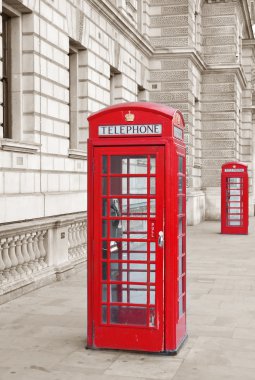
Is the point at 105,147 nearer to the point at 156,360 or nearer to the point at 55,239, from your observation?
the point at 156,360

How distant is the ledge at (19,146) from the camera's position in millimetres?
9328

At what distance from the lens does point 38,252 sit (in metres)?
9.68

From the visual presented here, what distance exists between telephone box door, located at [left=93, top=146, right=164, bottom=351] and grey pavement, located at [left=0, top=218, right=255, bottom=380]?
0.24m

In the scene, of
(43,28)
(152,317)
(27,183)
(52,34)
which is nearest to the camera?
(152,317)

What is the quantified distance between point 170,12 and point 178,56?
151 centimetres

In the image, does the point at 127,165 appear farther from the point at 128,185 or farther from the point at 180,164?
the point at 180,164

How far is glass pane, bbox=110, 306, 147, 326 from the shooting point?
595cm

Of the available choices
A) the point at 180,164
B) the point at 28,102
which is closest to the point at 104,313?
the point at 180,164

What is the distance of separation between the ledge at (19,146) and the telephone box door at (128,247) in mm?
3716

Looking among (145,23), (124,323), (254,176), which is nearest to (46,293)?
(124,323)

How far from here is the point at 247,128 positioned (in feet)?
105

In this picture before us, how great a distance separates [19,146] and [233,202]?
1081 centimetres

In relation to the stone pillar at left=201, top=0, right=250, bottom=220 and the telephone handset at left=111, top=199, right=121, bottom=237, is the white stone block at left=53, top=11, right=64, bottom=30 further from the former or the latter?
the stone pillar at left=201, top=0, right=250, bottom=220

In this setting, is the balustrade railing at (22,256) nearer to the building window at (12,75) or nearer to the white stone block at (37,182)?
the white stone block at (37,182)
